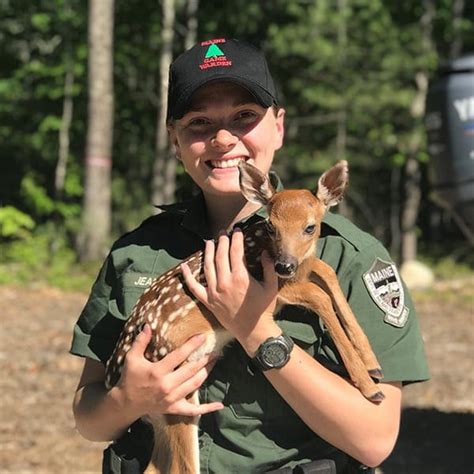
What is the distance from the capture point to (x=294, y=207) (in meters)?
2.20

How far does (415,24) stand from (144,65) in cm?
578

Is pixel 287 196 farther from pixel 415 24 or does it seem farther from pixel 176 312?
pixel 415 24

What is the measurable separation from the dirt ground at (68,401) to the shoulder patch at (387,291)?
2.87m

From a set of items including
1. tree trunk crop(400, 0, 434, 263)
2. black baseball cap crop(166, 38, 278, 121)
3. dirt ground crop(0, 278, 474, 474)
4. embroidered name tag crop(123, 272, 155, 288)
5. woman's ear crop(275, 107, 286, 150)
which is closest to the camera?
black baseball cap crop(166, 38, 278, 121)

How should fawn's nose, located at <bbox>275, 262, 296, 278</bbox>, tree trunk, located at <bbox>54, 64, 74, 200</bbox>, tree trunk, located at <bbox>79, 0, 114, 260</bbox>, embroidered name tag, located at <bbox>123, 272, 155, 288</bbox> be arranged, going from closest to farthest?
fawn's nose, located at <bbox>275, 262, 296, 278</bbox> < embroidered name tag, located at <bbox>123, 272, 155, 288</bbox> < tree trunk, located at <bbox>79, 0, 114, 260</bbox> < tree trunk, located at <bbox>54, 64, 74, 200</bbox>

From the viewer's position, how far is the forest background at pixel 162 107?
44.0 ft

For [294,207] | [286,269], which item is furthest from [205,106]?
[286,269]

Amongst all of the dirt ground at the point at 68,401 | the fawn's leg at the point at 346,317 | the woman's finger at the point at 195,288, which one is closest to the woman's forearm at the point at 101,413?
the woman's finger at the point at 195,288

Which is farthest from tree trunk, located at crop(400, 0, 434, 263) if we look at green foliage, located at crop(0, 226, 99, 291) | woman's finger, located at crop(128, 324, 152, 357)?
woman's finger, located at crop(128, 324, 152, 357)

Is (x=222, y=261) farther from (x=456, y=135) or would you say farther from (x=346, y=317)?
(x=456, y=135)

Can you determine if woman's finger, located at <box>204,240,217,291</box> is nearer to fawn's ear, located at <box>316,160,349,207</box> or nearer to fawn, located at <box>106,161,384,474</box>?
fawn, located at <box>106,161,384,474</box>

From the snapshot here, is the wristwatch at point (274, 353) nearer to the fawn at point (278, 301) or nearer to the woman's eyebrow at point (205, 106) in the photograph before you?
the fawn at point (278, 301)

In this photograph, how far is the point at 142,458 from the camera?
2.33 metres

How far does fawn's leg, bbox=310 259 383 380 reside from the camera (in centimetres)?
205
